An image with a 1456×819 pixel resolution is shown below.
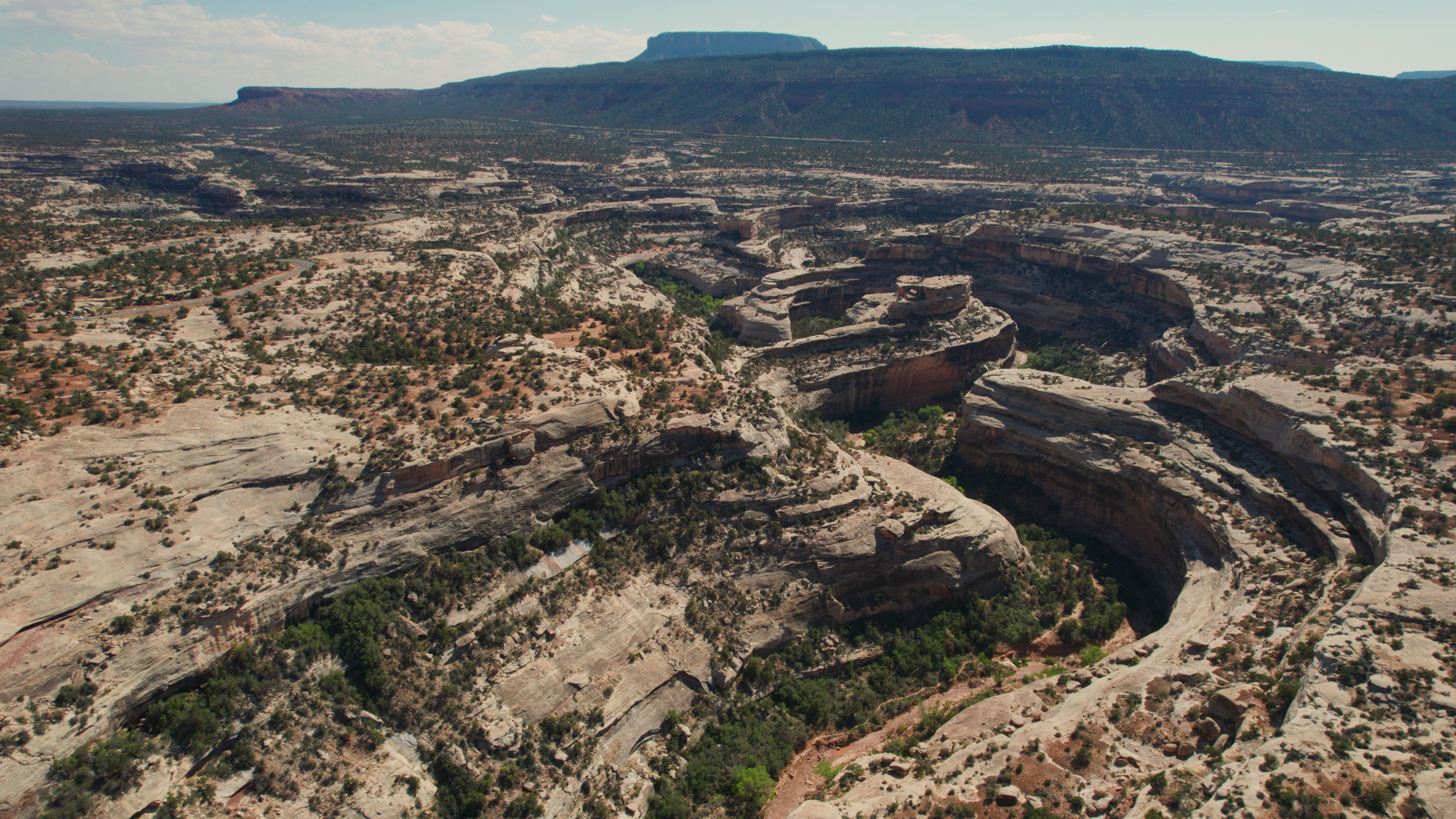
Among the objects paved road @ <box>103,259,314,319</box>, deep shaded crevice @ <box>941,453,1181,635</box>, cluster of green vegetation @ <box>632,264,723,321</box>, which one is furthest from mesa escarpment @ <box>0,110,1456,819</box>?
cluster of green vegetation @ <box>632,264,723,321</box>

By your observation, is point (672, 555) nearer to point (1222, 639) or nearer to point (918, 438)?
point (1222, 639)

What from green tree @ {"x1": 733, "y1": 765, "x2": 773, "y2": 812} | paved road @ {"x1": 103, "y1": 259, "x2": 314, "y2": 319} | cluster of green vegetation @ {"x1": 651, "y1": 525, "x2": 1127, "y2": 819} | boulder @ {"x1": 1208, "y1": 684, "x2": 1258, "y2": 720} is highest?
paved road @ {"x1": 103, "y1": 259, "x2": 314, "y2": 319}

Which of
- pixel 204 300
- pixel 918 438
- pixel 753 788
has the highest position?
pixel 204 300

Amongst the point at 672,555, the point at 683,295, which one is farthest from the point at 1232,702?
the point at 683,295

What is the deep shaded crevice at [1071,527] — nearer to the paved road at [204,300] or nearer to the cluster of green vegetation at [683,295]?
the cluster of green vegetation at [683,295]

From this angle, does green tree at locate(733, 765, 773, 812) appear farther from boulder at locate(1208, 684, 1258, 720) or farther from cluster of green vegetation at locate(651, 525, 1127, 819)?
boulder at locate(1208, 684, 1258, 720)
